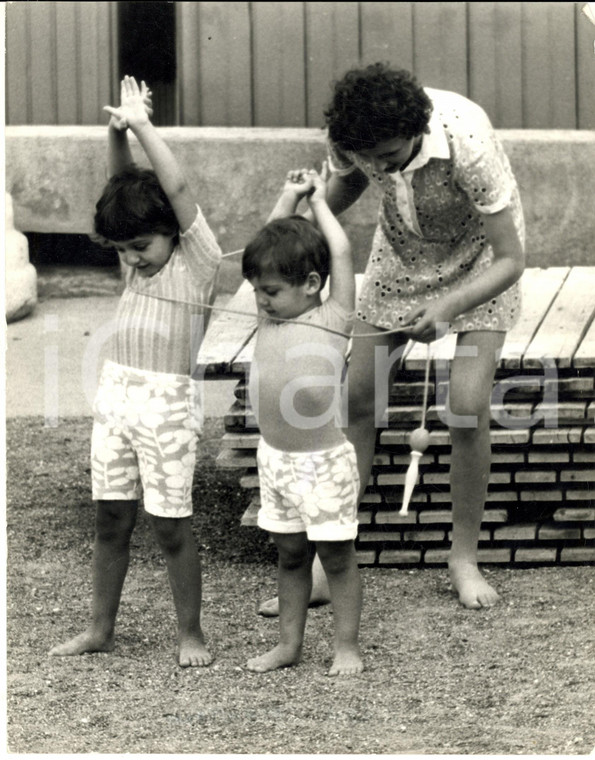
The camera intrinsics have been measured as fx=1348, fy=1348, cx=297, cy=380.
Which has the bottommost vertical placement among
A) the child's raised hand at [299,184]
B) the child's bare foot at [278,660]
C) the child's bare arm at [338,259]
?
the child's bare foot at [278,660]

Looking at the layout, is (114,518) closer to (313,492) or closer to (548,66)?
(313,492)

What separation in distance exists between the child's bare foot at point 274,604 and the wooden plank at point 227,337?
750 mm

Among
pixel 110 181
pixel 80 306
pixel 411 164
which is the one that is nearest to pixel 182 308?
pixel 110 181

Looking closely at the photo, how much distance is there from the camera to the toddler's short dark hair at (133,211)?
3.32 metres

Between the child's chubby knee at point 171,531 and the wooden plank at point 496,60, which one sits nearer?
the child's chubby knee at point 171,531

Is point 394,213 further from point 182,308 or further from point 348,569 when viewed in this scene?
point 348,569

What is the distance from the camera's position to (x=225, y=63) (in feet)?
23.8

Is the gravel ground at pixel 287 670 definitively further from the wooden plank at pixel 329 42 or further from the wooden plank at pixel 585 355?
the wooden plank at pixel 329 42

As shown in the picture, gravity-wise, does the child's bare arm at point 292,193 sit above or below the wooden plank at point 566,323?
above

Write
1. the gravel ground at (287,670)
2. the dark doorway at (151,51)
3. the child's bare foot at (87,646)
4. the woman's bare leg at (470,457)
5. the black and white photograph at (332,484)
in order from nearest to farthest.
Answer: the gravel ground at (287,670) < the black and white photograph at (332,484) < the child's bare foot at (87,646) < the woman's bare leg at (470,457) < the dark doorway at (151,51)

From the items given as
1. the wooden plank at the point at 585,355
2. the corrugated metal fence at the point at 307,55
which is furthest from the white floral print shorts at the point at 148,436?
the corrugated metal fence at the point at 307,55

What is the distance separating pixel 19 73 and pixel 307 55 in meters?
1.57

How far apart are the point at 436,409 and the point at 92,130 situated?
3.76 metres

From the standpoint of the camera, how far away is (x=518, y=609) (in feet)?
12.7
